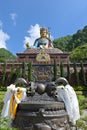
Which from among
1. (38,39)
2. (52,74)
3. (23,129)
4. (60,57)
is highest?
(38,39)

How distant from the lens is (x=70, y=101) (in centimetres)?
560

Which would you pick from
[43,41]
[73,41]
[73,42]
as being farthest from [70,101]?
[73,41]

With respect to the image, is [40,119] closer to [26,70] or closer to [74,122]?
[74,122]

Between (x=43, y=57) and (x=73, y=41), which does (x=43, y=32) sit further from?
(x=73, y=41)

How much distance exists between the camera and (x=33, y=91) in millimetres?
5375

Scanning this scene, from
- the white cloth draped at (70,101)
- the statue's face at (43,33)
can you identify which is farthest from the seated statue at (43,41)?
the white cloth draped at (70,101)

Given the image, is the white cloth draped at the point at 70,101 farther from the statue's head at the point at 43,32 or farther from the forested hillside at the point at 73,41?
the forested hillside at the point at 73,41

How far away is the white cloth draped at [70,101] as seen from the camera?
5.57 m

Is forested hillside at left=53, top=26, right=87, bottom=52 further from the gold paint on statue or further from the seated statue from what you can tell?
the gold paint on statue

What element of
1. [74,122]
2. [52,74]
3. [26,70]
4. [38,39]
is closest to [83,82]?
[52,74]

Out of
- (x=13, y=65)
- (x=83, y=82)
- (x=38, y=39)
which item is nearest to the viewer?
(x=83, y=82)

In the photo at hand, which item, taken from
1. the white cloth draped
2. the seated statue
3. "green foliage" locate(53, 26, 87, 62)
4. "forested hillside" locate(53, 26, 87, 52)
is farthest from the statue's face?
the white cloth draped

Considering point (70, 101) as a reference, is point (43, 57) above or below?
above

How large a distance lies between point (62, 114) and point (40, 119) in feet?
1.52
